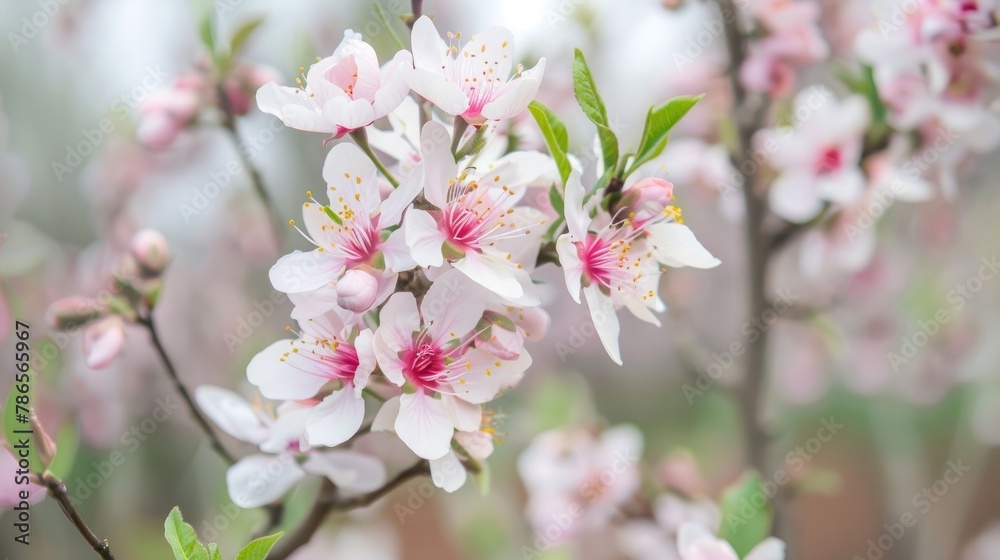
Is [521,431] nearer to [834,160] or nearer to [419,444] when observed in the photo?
[834,160]

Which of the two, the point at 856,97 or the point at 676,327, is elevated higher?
the point at 856,97

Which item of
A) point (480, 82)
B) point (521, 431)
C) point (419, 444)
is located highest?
point (480, 82)

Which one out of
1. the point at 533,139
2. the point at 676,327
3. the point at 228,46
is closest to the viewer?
the point at 533,139

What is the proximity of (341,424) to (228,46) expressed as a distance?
1.42 feet

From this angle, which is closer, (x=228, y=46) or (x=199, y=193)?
(x=228, y=46)

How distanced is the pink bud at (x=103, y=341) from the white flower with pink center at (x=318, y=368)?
0.16 m

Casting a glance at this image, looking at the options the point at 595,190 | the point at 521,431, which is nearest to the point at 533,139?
the point at 595,190

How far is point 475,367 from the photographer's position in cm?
38

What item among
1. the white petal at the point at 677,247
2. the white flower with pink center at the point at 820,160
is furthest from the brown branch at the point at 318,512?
the white flower with pink center at the point at 820,160

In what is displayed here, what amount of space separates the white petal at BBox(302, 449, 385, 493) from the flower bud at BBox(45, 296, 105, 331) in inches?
7.8

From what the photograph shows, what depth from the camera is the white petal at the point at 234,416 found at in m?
0.47

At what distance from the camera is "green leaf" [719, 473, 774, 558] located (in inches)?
19.3

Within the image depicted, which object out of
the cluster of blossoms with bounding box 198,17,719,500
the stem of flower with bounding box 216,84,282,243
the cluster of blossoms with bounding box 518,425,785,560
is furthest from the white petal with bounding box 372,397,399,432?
the cluster of blossoms with bounding box 518,425,785,560

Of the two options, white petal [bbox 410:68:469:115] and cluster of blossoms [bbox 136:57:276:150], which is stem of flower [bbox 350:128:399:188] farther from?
cluster of blossoms [bbox 136:57:276:150]
